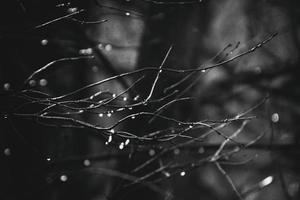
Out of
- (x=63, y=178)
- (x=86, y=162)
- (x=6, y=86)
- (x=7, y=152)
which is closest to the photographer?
(x=6, y=86)

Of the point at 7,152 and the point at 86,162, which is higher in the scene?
the point at 7,152

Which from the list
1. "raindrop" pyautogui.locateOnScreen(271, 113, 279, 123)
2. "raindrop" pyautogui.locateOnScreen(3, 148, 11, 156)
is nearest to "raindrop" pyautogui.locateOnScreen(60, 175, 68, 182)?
"raindrop" pyautogui.locateOnScreen(3, 148, 11, 156)

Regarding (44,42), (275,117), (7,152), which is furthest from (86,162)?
(275,117)

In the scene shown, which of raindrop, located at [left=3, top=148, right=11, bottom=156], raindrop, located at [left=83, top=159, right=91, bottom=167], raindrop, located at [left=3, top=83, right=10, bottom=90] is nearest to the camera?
raindrop, located at [left=3, top=83, right=10, bottom=90]

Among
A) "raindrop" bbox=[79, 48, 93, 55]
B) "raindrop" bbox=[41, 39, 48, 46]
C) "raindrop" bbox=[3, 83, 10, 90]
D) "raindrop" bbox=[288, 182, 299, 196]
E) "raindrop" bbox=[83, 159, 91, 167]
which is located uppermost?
"raindrop" bbox=[41, 39, 48, 46]

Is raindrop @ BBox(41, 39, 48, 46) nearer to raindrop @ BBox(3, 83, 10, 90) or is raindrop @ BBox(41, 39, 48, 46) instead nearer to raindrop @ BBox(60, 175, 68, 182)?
raindrop @ BBox(3, 83, 10, 90)

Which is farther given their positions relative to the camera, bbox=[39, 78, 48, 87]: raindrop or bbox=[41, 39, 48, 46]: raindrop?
bbox=[39, 78, 48, 87]: raindrop

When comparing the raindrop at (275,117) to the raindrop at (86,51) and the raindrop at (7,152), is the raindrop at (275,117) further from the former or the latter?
the raindrop at (7,152)

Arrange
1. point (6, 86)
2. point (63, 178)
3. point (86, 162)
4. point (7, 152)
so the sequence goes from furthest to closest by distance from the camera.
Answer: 1. point (86, 162)
2. point (63, 178)
3. point (7, 152)
4. point (6, 86)

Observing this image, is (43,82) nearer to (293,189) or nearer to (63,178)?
(63,178)

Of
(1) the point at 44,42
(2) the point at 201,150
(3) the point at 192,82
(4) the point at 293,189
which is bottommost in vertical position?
(4) the point at 293,189
